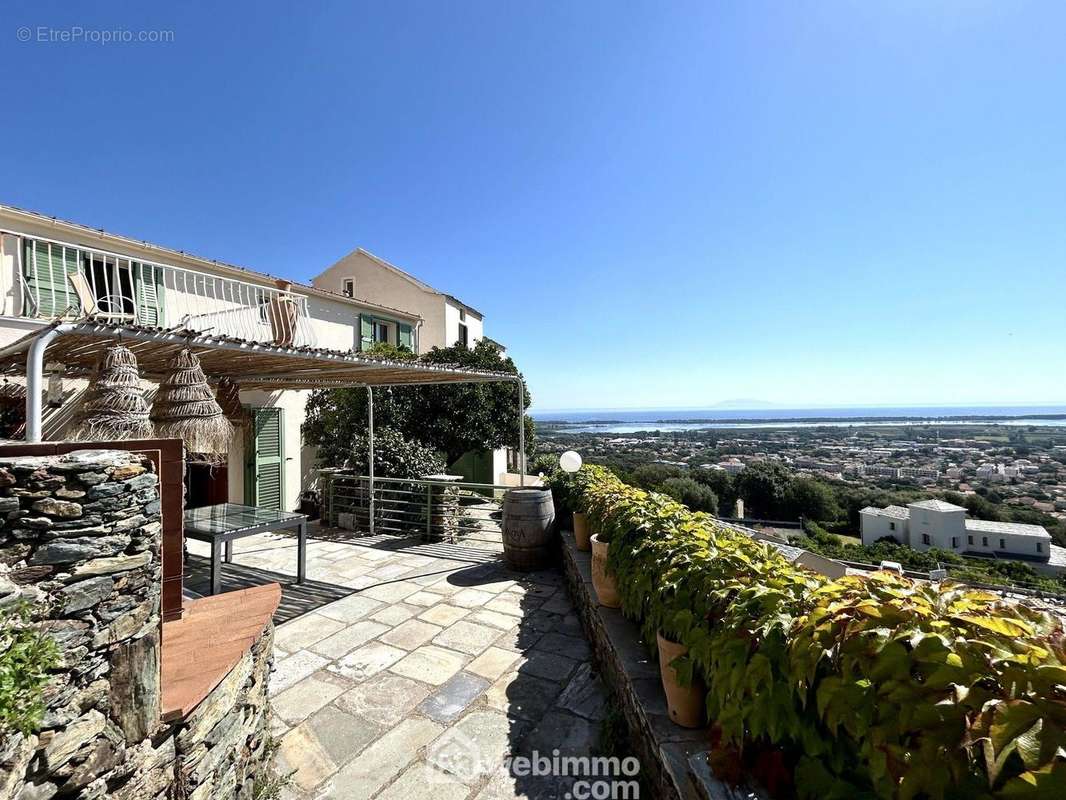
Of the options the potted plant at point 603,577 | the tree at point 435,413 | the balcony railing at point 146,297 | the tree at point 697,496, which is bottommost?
the tree at point 697,496

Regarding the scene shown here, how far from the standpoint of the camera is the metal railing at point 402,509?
705 centimetres

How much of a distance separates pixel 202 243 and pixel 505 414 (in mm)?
7291

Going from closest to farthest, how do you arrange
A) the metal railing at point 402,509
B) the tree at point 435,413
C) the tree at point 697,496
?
the metal railing at point 402,509 → the tree at point 435,413 → the tree at point 697,496

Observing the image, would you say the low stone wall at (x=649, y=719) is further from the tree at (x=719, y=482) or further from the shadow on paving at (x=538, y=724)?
the tree at (x=719, y=482)

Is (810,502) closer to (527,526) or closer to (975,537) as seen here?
(975,537)

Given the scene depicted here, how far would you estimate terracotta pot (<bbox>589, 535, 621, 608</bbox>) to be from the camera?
10.7 feet

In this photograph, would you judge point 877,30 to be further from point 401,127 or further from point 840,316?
point 840,316

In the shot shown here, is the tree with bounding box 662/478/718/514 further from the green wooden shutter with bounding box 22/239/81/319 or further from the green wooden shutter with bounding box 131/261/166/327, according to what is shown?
the green wooden shutter with bounding box 22/239/81/319

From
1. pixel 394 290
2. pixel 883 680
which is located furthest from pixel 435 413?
pixel 883 680

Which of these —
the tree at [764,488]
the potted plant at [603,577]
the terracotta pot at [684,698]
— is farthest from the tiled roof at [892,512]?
the terracotta pot at [684,698]

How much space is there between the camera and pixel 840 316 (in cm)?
1667

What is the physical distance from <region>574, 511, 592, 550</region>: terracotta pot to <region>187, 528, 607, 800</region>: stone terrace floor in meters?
0.61

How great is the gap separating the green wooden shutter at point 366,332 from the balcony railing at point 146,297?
2735 mm

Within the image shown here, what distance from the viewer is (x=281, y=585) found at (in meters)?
5.05
